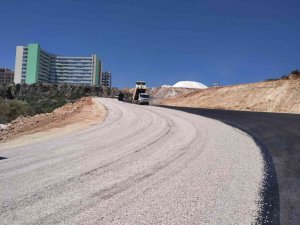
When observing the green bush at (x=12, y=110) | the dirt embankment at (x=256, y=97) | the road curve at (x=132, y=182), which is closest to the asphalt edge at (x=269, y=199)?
the road curve at (x=132, y=182)

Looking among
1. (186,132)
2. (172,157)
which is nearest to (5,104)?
(186,132)

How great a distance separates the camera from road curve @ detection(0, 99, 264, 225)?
19.0 feet

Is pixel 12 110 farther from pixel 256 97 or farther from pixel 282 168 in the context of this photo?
pixel 282 168

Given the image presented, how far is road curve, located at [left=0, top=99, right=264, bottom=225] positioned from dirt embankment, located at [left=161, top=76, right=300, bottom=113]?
30.1 m

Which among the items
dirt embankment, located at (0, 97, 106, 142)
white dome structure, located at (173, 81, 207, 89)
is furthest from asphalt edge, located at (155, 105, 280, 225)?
white dome structure, located at (173, 81, 207, 89)

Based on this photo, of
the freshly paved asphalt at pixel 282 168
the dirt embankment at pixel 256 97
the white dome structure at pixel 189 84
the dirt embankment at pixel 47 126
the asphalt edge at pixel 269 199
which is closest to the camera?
the asphalt edge at pixel 269 199

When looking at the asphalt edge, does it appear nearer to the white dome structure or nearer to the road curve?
the road curve

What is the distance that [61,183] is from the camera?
7.46 m

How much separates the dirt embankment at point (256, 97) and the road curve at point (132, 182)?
30.1 m

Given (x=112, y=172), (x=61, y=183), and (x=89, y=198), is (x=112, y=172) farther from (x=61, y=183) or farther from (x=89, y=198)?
(x=89, y=198)

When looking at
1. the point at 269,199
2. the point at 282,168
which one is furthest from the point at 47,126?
the point at 269,199

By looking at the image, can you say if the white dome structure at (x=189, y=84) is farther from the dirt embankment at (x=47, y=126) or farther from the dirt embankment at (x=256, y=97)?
the dirt embankment at (x=47, y=126)

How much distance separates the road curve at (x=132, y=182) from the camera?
578 cm

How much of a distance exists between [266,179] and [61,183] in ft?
14.2
